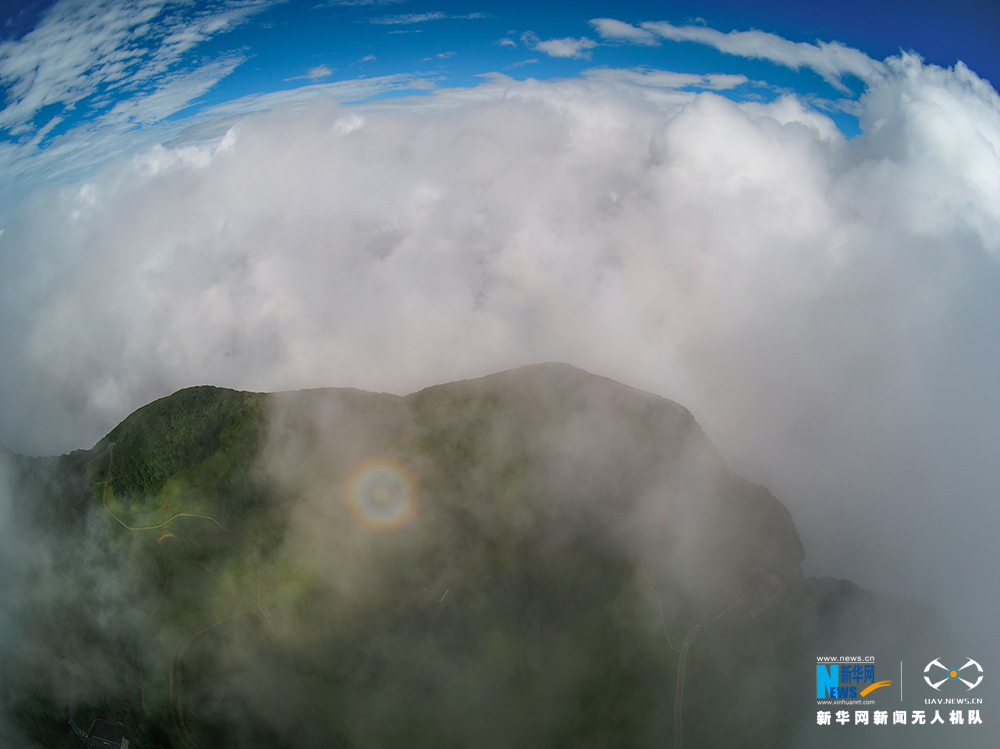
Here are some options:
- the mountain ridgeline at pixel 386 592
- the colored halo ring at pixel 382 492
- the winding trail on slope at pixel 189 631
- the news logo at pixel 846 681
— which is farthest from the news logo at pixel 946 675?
the winding trail on slope at pixel 189 631

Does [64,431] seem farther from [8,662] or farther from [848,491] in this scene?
[848,491]

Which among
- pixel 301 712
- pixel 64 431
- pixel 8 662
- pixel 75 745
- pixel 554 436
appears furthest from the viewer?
pixel 64 431

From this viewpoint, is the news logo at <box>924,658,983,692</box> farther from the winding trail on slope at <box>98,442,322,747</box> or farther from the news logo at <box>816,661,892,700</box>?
the winding trail on slope at <box>98,442,322,747</box>

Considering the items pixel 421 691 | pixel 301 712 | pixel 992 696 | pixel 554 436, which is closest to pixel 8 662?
pixel 301 712

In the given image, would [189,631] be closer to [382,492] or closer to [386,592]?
[386,592]

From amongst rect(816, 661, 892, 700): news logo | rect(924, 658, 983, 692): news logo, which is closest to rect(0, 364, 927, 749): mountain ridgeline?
rect(816, 661, 892, 700): news logo

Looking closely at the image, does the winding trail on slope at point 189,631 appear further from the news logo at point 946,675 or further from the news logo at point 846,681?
the news logo at point 946,675
